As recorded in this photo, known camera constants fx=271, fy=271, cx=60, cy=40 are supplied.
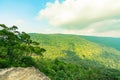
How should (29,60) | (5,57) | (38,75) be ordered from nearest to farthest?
(38,75)
(5,57)
(29,60)

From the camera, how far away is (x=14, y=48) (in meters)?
52.3

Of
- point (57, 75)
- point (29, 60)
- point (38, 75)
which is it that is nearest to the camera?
point (38, 75)

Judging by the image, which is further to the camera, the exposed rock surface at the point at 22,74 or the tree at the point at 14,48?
the tree at the point at 14,48

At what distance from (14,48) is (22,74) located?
3543 cm

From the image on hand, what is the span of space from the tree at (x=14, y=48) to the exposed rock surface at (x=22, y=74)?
101 feet

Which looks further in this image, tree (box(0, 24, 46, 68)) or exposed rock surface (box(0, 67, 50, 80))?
tree (box(0, 24, 46, 68))

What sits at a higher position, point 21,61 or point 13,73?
point 13,73

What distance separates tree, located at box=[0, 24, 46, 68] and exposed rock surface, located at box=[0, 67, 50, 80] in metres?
30.9

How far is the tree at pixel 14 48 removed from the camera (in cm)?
5100

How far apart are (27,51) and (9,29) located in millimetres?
6225

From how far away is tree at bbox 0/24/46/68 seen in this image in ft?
167

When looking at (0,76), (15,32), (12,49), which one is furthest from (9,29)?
(0,76)

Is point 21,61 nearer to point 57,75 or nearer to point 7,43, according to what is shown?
point 7,43

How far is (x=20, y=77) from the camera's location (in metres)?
17.3
